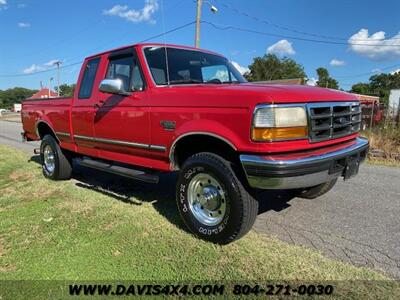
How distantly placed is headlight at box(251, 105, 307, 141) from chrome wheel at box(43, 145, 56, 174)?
15.4 feet

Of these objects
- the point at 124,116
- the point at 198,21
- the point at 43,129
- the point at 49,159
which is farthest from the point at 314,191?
the point at 198,21

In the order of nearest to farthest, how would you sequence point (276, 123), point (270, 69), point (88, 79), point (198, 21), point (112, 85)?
point (276, 123) < point (112, 85) < point (88, 79) < point (198, 21) < point (270, 69)

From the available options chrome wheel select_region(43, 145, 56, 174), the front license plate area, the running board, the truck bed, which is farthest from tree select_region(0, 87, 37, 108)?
the front license plate area

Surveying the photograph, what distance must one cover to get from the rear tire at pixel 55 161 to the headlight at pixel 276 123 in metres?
4.43

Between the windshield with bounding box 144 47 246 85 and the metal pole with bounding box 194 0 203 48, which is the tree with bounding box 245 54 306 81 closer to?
the metal pole with bounding box 194 0 203 48

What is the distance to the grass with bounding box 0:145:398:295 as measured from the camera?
315 cm

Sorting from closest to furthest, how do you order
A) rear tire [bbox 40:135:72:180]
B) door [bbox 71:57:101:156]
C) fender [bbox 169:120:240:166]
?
fender [bbox 169:120:240:166], door [bbox 71:57:101:156], rear tire [bbox 40:135:72:180]

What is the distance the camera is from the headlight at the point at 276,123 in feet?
10.5

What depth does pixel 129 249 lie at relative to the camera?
3650mm

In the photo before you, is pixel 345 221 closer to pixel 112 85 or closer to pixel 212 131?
pixel 212 131

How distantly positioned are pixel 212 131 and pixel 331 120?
1194 millimetres

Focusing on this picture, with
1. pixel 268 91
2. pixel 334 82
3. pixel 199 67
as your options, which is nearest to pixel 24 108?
pixel 199 67

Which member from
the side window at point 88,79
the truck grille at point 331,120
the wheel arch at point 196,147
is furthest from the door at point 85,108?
the truck grille at point 331,120

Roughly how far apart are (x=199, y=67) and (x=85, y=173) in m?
3.78
